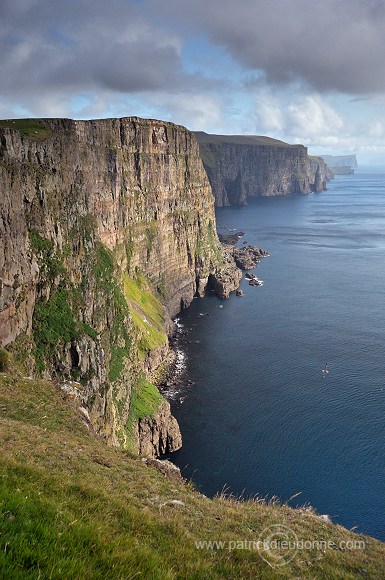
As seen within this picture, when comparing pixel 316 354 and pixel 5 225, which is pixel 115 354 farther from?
pixel 316 354

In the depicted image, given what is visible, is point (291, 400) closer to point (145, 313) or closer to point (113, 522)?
point (145, 313)

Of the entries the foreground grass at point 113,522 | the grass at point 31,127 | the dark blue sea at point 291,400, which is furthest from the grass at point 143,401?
the grass at point 31,127

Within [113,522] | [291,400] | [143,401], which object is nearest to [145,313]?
[143,401]

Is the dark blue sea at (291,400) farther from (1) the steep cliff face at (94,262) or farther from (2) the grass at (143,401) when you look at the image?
(1) the steep cliff face at (94,262)

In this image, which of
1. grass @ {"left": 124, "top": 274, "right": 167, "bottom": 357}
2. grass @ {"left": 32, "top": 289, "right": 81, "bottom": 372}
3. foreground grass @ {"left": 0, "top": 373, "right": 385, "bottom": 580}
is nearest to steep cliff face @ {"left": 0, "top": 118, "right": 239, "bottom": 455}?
grass @ {"left": 32, "top": 289, "right": 81, "bottom": 372}

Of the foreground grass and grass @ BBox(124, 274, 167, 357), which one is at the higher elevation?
the foreground grass

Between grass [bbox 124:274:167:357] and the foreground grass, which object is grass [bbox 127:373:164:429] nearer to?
grass [bbox 124:274:167:357]
